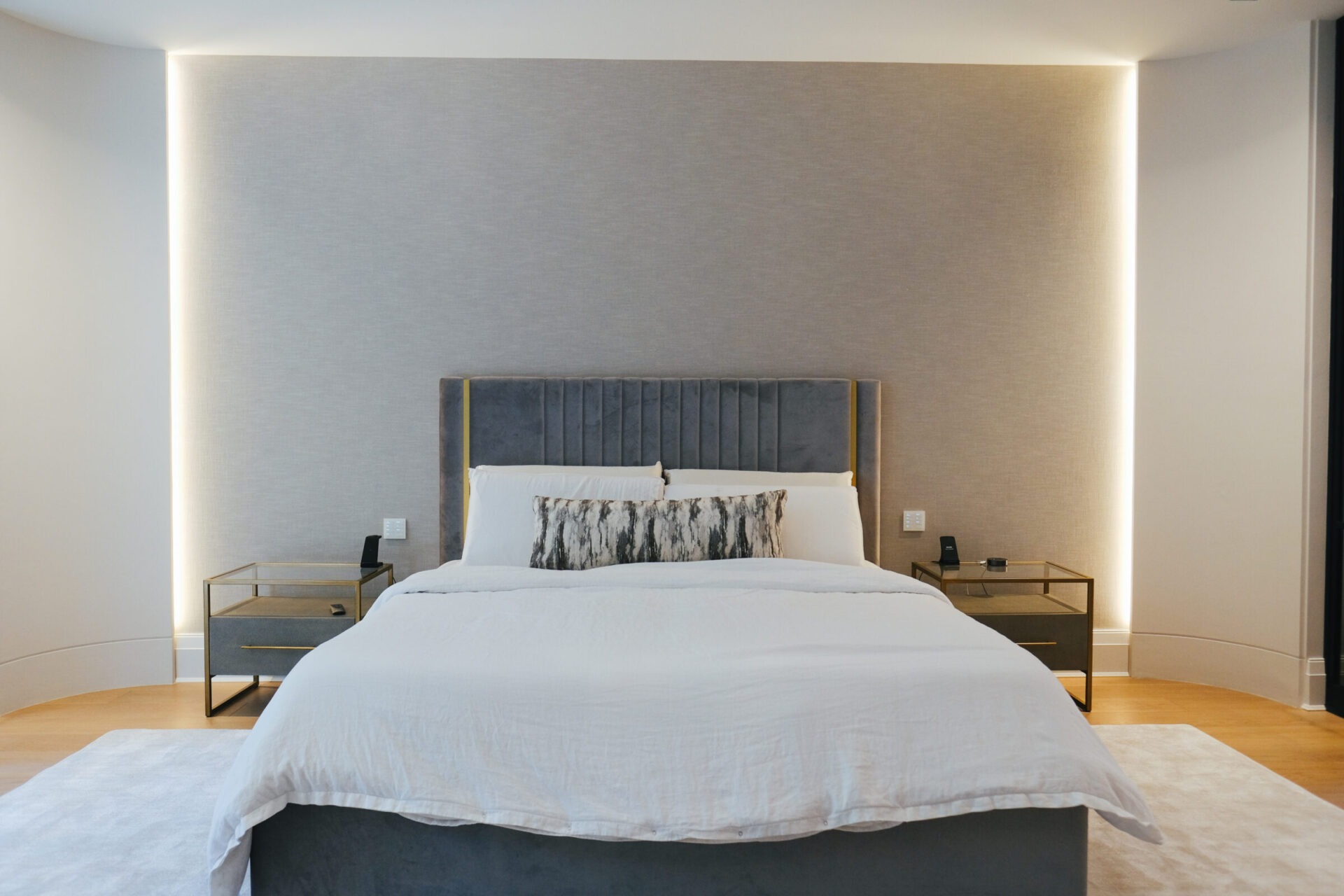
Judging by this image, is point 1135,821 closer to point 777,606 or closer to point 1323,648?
point 777,606

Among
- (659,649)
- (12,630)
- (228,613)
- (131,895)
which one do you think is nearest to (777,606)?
(659,649)

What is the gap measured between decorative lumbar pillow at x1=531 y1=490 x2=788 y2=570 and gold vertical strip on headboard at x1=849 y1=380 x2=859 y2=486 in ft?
2.72

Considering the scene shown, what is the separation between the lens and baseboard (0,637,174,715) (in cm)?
347

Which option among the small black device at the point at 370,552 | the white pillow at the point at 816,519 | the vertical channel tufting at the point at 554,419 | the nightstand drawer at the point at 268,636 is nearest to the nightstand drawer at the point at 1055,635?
the white pillow at the point at 816,519

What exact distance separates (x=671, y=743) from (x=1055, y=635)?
228 centimetres

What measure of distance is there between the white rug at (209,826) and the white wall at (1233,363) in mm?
889

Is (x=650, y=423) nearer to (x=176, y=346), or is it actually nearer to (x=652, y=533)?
(x=652, y=533)

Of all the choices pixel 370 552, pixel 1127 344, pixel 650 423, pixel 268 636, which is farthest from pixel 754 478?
pixel 268 636

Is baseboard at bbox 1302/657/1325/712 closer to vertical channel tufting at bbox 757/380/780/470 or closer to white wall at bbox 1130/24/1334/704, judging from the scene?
white wall at bbox 1130/24/1334/704

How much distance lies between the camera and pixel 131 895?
2059 millimetres

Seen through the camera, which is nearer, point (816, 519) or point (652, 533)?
point (652, 533)

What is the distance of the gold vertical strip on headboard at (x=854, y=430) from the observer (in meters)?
3.82

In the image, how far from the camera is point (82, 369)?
362 cm

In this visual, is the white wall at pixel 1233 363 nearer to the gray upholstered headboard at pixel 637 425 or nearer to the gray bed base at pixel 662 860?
the gray upholstered headboard at pixel 637 425
